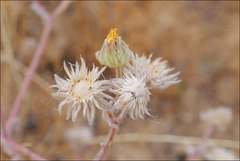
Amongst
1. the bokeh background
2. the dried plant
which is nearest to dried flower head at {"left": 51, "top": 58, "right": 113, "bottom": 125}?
the dried plant

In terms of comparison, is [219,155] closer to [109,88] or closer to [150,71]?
[150,71]

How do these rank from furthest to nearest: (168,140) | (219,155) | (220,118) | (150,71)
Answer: (168,140)
(220,118)
(219,155)
(150,71)

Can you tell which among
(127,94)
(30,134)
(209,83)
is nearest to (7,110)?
(30,134)

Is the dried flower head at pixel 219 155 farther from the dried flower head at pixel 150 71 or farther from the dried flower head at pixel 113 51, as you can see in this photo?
the dried flower head at pixel 113 51

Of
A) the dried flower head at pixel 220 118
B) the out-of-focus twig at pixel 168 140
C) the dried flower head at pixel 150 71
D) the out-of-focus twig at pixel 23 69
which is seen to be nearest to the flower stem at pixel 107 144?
the dried flower head at pixel 150 71

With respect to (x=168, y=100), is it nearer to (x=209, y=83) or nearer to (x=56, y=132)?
(x=209, y=83)

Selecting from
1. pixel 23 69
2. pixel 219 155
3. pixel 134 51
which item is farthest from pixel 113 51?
pixel 23 69
